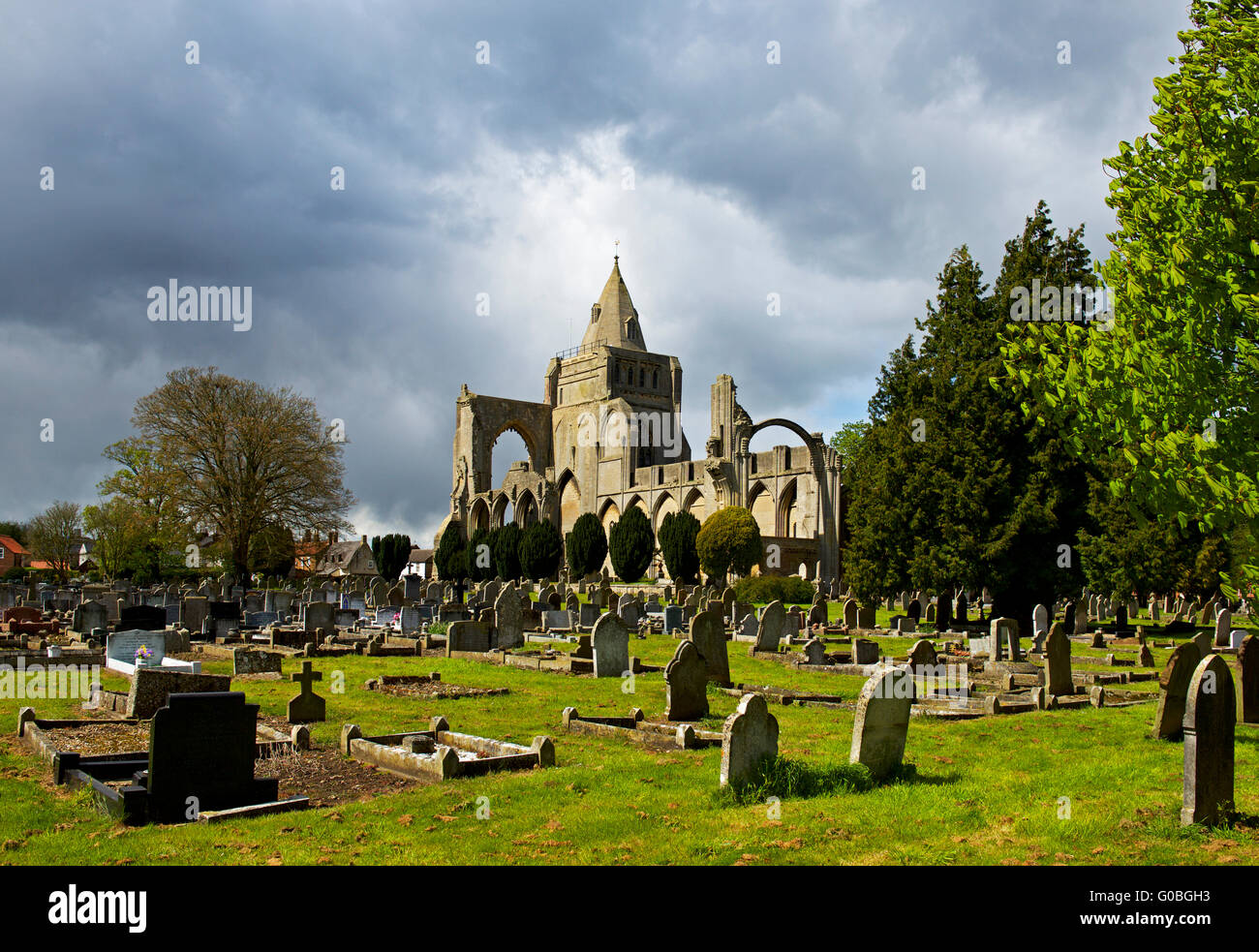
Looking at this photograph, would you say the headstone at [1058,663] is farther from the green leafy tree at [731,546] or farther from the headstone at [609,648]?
the green leafy tree at [731,546]

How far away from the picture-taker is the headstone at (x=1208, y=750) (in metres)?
6.21

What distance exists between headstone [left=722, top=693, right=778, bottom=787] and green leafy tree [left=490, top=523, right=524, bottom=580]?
183 ft

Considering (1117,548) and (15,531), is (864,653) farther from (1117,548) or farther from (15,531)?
(15,531)

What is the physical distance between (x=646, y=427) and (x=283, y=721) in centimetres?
6312

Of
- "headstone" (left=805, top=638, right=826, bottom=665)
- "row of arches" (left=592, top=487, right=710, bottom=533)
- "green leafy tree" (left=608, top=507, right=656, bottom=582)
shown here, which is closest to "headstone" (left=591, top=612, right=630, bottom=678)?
"headstone" (left=805, top=638, right=826, bottom=665)

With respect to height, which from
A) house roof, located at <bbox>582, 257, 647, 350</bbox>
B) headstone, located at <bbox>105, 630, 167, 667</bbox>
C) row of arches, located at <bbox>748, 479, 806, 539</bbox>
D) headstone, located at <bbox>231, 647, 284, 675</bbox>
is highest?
house roof, located at <bbox>582, 257, 647, 350</bbox>

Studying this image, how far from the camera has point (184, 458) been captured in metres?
41.8

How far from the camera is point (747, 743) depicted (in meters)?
7.15

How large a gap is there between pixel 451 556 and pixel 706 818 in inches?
2603

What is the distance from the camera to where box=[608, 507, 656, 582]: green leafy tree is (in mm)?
55219

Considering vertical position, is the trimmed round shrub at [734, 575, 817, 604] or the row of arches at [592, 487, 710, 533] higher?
the row of arches at [592, 487, 710, 533]

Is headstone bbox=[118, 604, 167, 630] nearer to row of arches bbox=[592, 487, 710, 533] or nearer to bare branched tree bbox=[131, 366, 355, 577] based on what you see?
bare branched tree bbox=[131, 366, 355, 577]

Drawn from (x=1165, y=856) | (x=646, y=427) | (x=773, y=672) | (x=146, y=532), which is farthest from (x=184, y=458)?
(x=1165, y=856)
